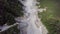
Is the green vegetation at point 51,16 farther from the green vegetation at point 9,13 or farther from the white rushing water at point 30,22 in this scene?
the green vegetation at point 9,13

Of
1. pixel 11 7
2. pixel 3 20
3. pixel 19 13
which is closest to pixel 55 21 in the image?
pixel 19 13

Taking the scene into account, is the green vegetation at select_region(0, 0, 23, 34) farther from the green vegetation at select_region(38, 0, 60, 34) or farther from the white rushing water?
the green vegetation at select_region(38, 0, 60, 34)

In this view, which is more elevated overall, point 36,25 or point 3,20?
point 3,20

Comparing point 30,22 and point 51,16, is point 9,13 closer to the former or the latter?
point 30,22

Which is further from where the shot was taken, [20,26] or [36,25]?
[36,25]

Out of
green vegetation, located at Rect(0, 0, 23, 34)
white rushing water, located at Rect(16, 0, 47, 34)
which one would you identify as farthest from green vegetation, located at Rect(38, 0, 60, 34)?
green vegetation, located at Rect(0, 0, 23, 34)

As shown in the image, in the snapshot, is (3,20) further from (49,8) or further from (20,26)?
(49,8)

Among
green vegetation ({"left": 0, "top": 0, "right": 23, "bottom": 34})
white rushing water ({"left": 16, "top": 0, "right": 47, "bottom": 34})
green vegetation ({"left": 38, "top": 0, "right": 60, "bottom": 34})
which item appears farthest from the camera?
green vegetation ({"left": 38, "top": 0, "right": 60, "bottom": 34})

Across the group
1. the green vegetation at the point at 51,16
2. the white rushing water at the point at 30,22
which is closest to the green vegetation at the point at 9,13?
the white rushing water at the point at 30,22
